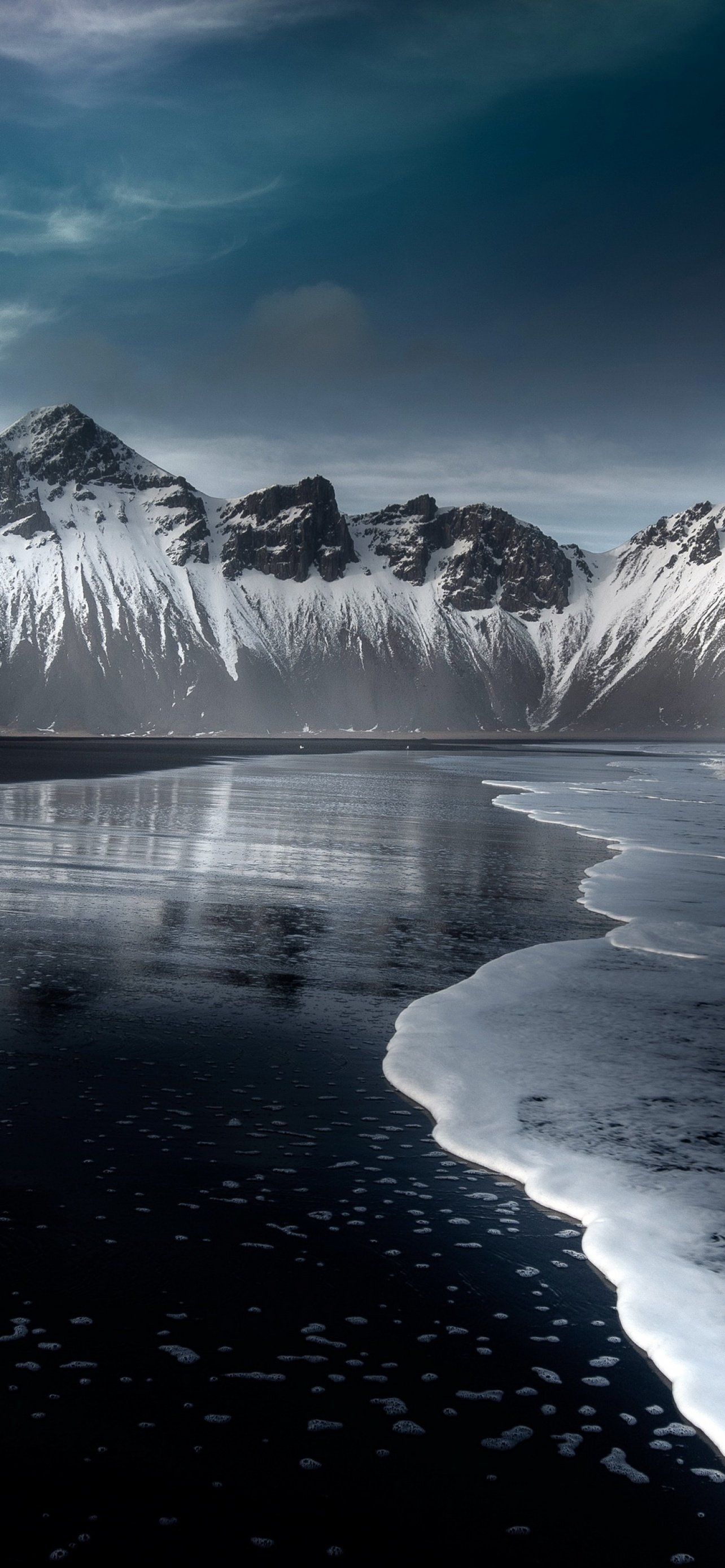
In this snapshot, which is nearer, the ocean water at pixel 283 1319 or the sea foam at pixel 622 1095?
the ocean water at pixel 283 1319

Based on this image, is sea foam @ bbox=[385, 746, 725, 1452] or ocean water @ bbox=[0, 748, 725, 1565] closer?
ocean water @ bbox=[0, 748, 725, 1565]

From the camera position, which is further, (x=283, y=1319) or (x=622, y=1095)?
(x=622, y=1095)

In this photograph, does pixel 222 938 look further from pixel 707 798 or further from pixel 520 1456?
pixel 707 798

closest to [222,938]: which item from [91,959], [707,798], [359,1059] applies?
[91,959]
